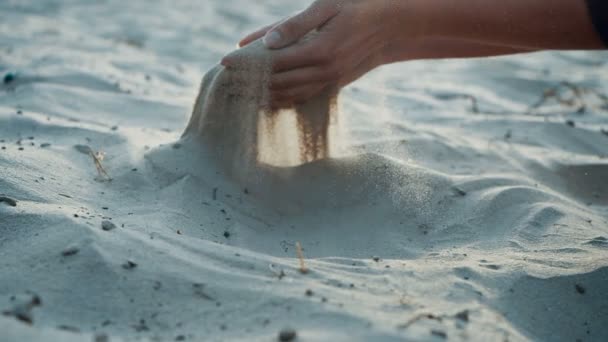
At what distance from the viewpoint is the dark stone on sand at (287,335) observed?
127cm

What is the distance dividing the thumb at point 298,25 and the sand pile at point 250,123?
0.21 metres

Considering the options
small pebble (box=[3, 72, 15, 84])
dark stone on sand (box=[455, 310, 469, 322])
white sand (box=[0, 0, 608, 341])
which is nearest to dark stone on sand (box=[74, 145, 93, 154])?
white sand (box=[0, 0, 608, 341])

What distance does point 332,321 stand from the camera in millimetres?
1369

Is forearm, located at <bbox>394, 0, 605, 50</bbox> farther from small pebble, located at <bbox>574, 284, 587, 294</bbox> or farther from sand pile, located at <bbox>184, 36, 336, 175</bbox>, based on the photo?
small pebble, located at <bbox>574, 284, 587, 294</bbox>

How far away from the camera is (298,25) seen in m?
2.27

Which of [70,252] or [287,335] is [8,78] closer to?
[70,252]

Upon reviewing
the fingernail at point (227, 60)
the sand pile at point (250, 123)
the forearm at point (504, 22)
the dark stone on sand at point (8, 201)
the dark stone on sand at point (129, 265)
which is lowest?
the dark stone on sand at point (129, 265)

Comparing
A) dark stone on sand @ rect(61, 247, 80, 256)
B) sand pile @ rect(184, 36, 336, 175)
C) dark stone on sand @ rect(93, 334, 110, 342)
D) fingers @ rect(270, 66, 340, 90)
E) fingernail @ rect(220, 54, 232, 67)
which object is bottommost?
dark stone on sand @ rect(93, 334, 110, 342)

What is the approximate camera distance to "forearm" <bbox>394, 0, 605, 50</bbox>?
2.30 meters

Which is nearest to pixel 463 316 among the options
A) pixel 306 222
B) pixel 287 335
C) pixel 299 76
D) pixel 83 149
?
pixel 287 335

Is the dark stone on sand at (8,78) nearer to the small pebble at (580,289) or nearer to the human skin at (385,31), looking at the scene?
the human skin at (385,31)

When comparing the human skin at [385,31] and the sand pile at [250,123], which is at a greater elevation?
the human skin at [385,31]

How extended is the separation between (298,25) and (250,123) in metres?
0.51

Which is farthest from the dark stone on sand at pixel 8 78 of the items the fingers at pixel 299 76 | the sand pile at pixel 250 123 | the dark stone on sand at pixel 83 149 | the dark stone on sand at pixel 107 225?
the dark stone on sand at pixel 107 225
